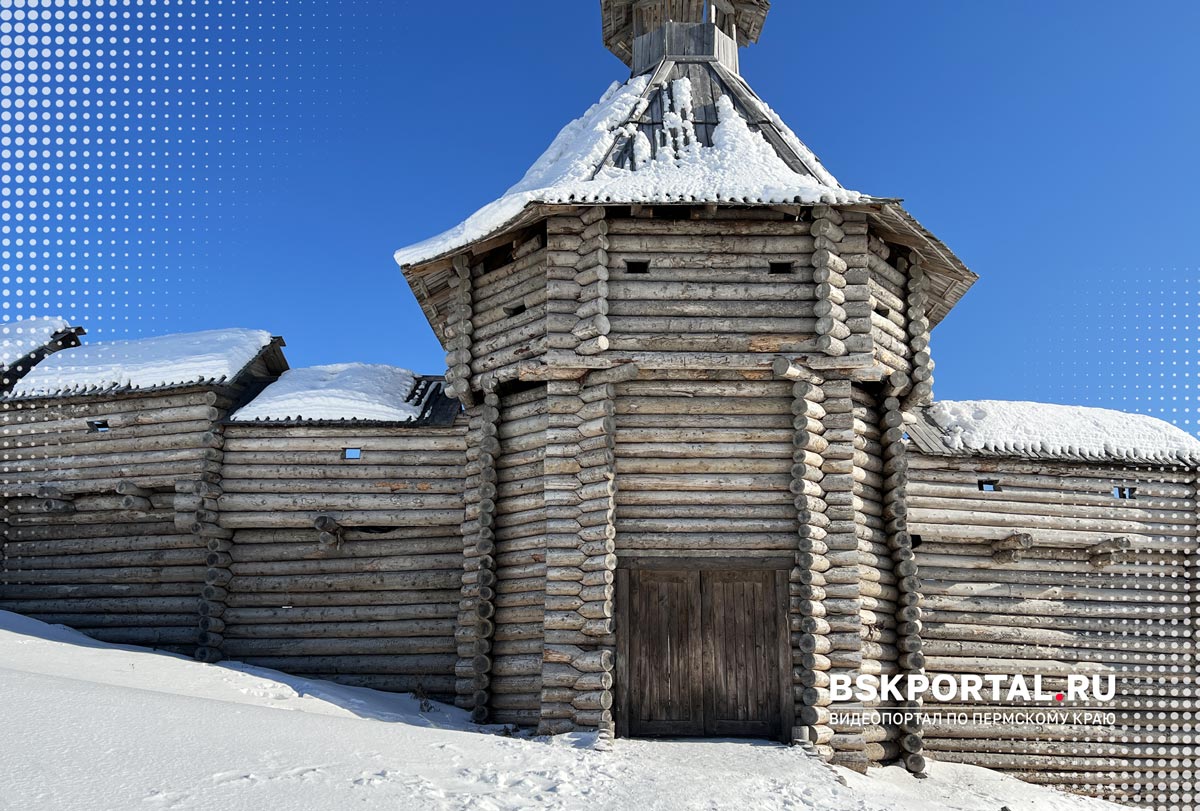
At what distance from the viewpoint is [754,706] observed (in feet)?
40.5

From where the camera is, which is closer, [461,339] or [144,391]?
[461,339]

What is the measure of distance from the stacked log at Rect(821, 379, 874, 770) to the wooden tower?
0.10 feet

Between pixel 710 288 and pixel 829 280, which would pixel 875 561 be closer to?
pixel 829 280

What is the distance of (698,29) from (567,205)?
7547mm

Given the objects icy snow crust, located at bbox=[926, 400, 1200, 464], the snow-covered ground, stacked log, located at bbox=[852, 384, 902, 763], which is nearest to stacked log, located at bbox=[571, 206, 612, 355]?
stacked log, located at bbox=[852, 384, 902, 763]

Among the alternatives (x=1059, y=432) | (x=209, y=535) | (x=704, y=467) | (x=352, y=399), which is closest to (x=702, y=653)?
(x=704, y=467)

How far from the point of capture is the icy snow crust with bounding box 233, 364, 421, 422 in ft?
54.4

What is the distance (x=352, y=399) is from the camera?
16.9 metres

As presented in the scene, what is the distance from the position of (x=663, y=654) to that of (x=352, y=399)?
7.61 m

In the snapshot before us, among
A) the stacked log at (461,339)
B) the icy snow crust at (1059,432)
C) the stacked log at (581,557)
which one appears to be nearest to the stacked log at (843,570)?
the stacked log at (581,557)

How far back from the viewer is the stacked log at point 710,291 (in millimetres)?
13070

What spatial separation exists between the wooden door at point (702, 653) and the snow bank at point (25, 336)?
14214mm

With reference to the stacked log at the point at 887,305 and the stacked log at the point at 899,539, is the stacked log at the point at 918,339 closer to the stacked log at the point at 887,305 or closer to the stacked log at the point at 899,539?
the stacked log at the point at 887,305

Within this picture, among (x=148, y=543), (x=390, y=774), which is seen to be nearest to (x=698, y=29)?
(x=148, y=543)
